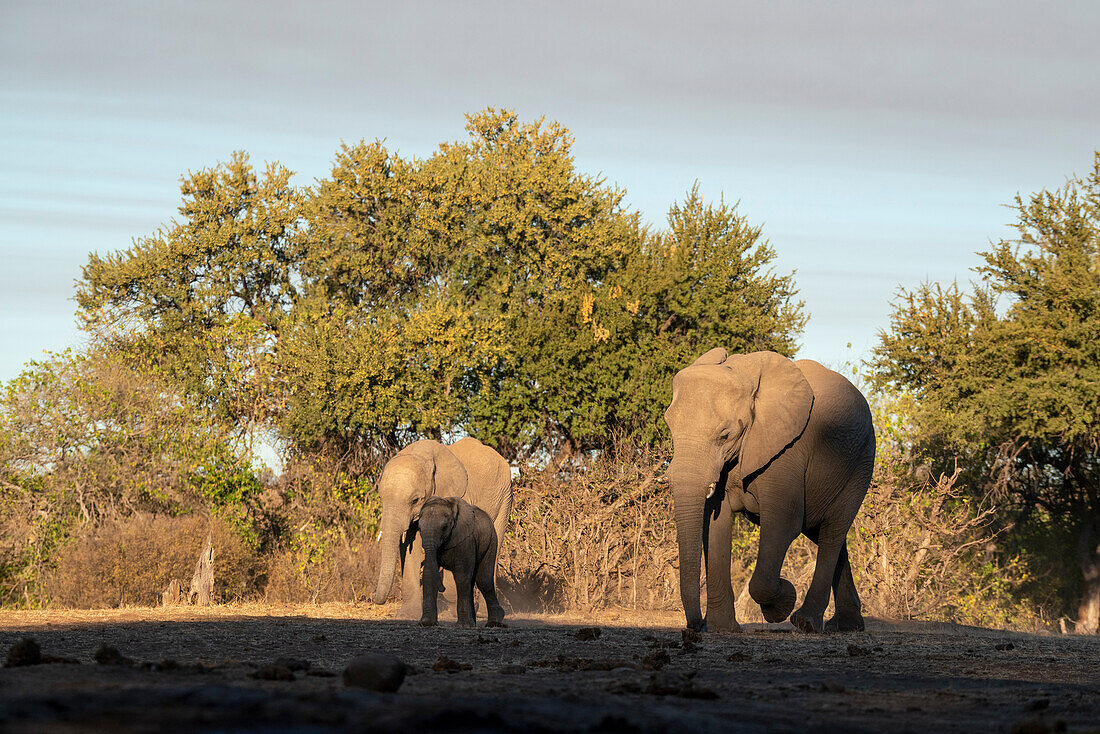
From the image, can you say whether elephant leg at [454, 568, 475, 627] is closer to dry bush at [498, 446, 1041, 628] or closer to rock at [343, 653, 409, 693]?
dry bush at [498, 446, 1041, 628]

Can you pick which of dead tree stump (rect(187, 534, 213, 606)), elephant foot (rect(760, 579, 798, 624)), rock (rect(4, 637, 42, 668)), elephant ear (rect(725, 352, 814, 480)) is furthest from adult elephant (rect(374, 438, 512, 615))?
rock (rect(4, 637, 42, 668))

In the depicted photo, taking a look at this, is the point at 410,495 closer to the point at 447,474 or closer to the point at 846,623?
the point at 447,474

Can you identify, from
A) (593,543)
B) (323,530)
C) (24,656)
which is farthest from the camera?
(323,530)

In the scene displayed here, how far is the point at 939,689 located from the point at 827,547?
24.3 feet

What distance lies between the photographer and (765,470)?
12758 mm

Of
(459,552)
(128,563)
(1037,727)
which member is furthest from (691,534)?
(128,563)

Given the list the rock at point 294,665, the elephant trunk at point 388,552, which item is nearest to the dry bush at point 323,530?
the elephant trunk at point 388,552

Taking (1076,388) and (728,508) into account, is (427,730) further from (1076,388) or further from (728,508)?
(1076,388)

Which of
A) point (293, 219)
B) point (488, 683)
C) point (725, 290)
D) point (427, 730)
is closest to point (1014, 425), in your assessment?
point (725, 290)

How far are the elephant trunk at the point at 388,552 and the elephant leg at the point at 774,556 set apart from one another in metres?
6.13

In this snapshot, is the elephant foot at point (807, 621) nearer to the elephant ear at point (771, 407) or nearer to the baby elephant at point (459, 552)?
the elephant ear at point (771, 407)

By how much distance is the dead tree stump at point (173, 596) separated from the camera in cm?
1917

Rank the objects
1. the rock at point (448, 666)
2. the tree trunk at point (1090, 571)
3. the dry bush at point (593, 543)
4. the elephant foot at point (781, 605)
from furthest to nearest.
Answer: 1. the tree trunk at point (1090, 571)
2. the dry bush at point (593, 543)
3. the elephant foot at point (781, 605)
4. the rock at point (448, 666)

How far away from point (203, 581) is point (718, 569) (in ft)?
32.9
